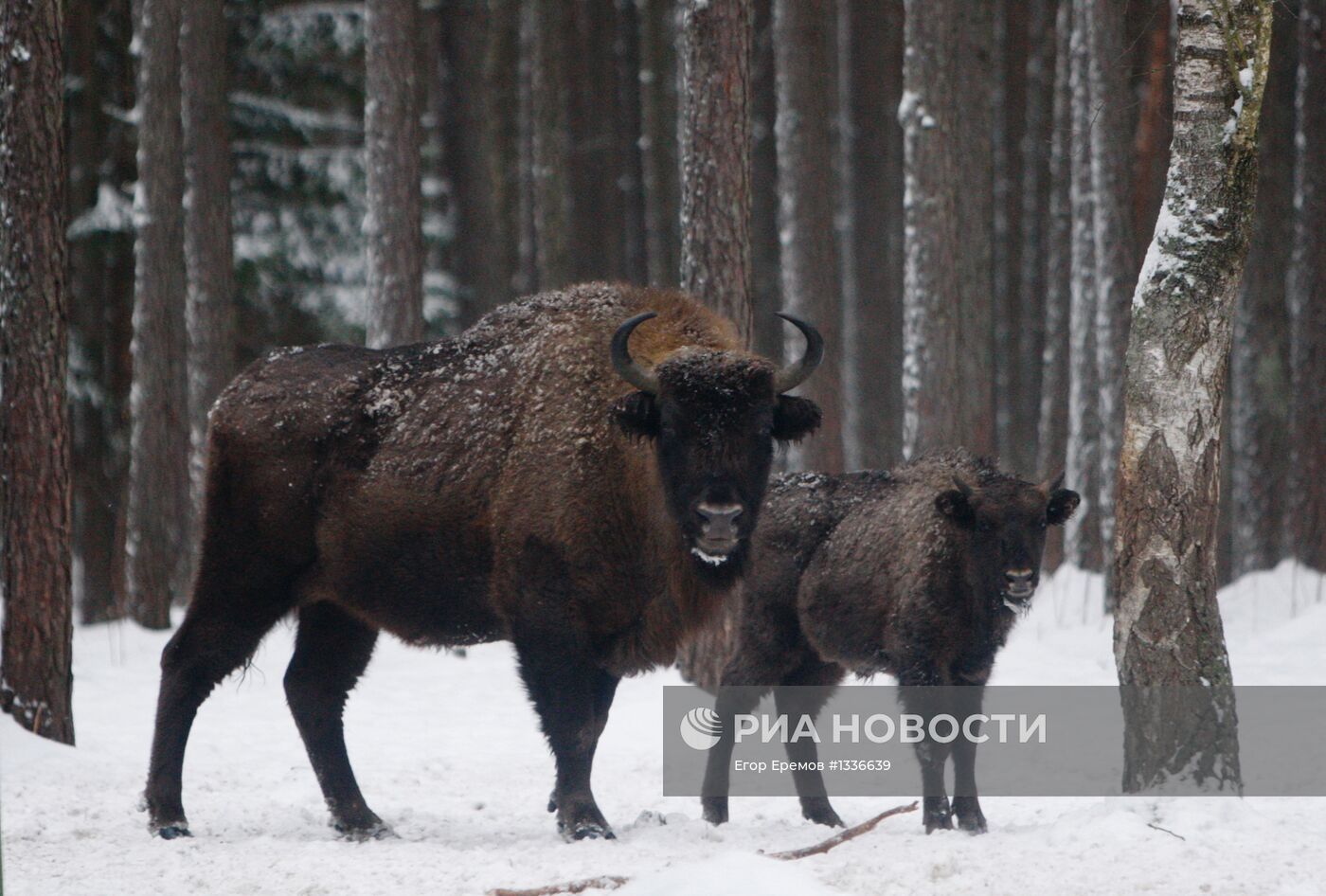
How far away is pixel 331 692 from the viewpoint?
7.95 metres

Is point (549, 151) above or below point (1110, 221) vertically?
above

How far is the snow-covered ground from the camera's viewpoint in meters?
5.61

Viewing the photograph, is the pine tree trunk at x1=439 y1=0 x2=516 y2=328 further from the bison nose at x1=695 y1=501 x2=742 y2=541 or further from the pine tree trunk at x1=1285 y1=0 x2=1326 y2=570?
the bison nose at x1=695 y1=501 x2=742 y2=541

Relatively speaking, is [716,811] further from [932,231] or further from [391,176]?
[391,176]

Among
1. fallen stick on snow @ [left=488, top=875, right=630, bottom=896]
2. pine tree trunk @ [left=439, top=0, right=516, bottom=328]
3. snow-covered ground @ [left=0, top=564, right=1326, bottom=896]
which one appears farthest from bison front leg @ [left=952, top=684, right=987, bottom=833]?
pine tree trunk @ [left=439, top=0, right=516, bottom=328]

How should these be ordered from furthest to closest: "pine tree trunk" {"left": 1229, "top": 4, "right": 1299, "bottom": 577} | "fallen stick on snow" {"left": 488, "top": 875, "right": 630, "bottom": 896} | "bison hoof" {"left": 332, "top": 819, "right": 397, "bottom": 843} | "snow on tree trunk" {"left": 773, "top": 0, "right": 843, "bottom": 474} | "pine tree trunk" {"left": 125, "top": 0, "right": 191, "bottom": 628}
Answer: "pine tree trunk" {"left": 1229, "top": 4, "right": 1299, "bottom": 577} → "snow on tree trunk" {"left": 773, "top": 0, "right": 843, "bottom": 474} → "pine tree trunk" {"left": 125, "top": 0, "right": 191, "bottom": 628} → "bison hoof" {"left": 332, "top": 819, "right": 397, "bottom": 843} → "fallen stick on snow" {"left": 488, "top": 875, "right": 630, "bottom": 896}

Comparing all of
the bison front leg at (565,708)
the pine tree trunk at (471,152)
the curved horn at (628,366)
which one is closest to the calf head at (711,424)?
the curved horn at (628,366)

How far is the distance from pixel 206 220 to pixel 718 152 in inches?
321

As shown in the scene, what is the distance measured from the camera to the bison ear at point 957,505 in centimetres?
791

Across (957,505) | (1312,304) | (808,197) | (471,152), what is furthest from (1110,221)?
(471,152)

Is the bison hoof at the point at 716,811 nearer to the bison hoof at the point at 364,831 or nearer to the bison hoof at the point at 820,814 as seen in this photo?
the bison hoof at the point at 820,814

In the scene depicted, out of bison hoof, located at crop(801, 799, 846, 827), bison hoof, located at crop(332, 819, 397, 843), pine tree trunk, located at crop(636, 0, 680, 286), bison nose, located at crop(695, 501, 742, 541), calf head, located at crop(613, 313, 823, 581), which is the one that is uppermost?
pine tree trunk, located at crop(636, 0, 680, 286)

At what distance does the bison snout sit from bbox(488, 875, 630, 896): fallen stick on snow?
9.37 ft

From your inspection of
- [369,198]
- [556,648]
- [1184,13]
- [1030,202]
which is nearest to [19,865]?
[556,648]
